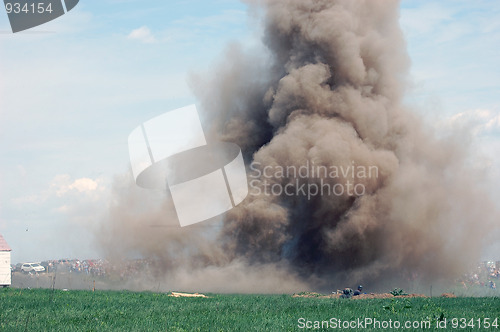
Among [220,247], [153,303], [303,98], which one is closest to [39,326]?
[153,303]

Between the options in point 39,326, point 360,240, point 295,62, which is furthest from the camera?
point 295,62

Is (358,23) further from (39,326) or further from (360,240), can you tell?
(39,326)

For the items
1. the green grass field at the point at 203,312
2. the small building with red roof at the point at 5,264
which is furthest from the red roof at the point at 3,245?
the green grass field at the point at 203,312

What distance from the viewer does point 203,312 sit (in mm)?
27938

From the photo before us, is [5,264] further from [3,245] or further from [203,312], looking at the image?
[203,312]

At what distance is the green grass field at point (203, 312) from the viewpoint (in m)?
23.1

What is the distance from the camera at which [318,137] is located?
5050 cm

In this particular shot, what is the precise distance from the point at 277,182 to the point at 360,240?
777 centimetres

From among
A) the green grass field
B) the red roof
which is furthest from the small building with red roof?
the green grass field

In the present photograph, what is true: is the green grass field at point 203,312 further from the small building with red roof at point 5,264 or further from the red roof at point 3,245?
the red roof at point 3,245

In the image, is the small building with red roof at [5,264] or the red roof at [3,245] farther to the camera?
the red roof at [3,245]

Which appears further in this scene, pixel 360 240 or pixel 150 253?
pixel 150 253

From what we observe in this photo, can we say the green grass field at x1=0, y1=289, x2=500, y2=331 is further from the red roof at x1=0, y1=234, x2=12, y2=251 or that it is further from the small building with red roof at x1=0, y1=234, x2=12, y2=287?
the red roof at x1=0, y1=234, x2=12, y2=251

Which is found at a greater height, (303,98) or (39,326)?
(39,326)
